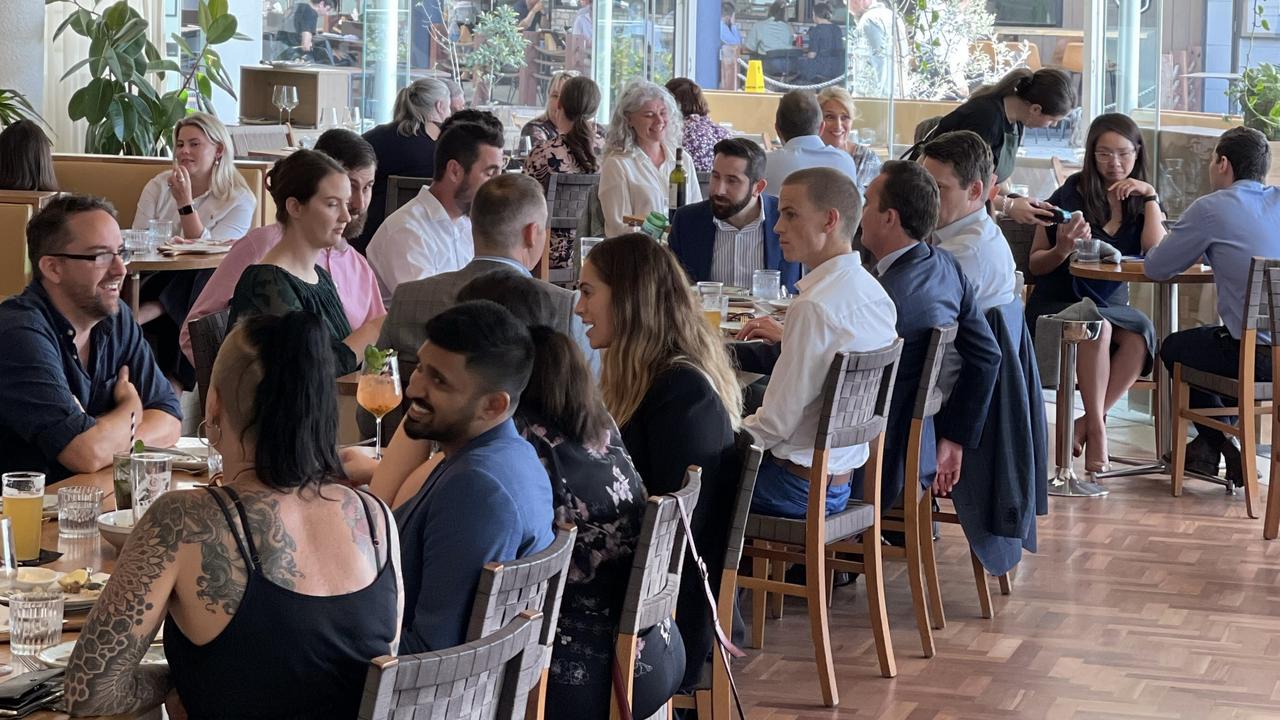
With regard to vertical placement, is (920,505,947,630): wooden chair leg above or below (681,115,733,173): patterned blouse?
below

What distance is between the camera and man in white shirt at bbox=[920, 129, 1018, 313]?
197 inches

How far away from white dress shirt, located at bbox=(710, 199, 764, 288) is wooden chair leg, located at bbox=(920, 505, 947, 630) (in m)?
1.50

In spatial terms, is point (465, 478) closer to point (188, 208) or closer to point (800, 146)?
point (188, 208)

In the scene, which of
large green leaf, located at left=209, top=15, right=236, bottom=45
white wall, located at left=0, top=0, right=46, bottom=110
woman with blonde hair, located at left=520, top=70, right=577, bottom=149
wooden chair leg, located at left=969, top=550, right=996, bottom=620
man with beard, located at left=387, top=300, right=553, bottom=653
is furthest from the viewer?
large green leaf, located at left=209, top=15, right=236, bottom=45

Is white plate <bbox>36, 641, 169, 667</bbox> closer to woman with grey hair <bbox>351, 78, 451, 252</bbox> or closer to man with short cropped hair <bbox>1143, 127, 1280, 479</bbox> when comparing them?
man with short cropped hair <bbox>1143, 127, 1280, 479</bbox>

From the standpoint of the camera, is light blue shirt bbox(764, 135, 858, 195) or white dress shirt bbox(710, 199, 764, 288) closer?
white dress shirt bbox(710, 199, 764, 288)

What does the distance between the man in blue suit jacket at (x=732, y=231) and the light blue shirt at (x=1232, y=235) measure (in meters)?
1.63

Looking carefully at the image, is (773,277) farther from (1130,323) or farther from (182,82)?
(182,82)

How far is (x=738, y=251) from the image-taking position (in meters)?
5.94

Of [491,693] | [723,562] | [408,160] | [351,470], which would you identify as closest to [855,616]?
[723,562]

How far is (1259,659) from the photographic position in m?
4.48

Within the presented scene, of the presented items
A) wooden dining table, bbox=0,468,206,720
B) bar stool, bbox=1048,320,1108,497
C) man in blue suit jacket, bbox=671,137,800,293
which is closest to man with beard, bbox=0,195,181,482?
wooden dining table, bbox=0,468,206,720

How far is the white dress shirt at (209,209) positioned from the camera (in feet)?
22.1

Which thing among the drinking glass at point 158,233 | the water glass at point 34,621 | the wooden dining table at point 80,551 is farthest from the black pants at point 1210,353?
the water glass at point 34,621
